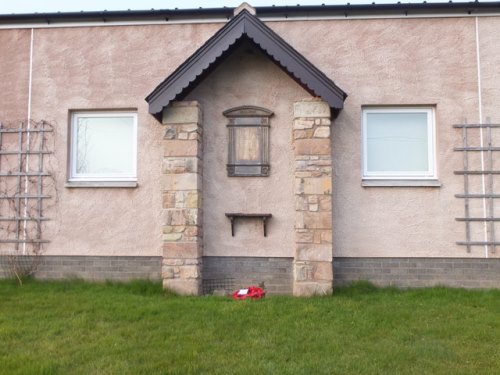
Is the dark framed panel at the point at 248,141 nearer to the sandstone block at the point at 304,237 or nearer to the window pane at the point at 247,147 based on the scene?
the window pane at the point at 247,147

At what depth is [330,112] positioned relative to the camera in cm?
770

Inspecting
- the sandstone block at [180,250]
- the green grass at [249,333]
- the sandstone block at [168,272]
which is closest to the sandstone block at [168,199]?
the sandstone block at [180,250]

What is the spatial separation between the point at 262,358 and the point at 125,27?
671 cm

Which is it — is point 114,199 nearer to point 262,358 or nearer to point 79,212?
point 79,212

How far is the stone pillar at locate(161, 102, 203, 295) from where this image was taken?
7508 mm

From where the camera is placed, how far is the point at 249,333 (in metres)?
5.38

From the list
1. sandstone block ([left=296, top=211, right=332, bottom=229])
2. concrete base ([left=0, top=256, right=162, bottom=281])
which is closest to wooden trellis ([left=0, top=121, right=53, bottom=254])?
concrete base ([left=0, top=256, right=162, bottom=281])

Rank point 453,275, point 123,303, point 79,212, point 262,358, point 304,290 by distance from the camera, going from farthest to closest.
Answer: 1. point 79,212
2. point 453,275
3. point 304,290
4. point 123,303
5. point 262,358

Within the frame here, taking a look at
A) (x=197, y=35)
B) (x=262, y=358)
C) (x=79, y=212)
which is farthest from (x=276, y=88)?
(x=262, y=358)

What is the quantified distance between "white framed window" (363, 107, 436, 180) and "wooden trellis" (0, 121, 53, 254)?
18.8ft

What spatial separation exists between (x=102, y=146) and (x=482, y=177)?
664 centimetres

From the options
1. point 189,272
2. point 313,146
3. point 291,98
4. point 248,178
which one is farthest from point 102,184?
point 313,146

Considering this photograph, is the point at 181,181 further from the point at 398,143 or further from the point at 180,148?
the point at 398,143

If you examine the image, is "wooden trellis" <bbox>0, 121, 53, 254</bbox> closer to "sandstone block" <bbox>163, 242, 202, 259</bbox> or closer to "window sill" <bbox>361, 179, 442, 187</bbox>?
"sandstone block" <bbox>163, 242, 202, 259</bbox>
